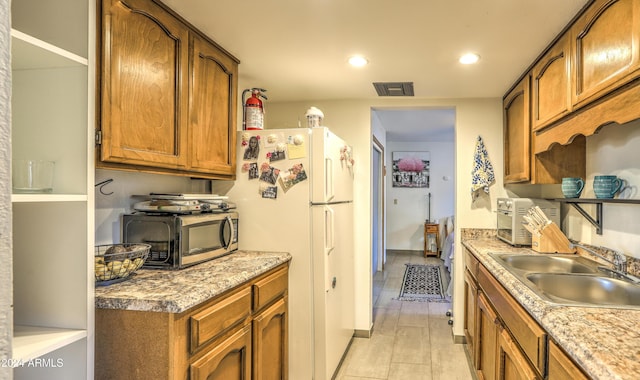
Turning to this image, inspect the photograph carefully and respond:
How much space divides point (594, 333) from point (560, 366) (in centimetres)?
15

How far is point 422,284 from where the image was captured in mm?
5070

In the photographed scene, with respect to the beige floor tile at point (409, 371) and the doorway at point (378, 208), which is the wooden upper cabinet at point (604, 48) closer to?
the beige floor tile at point (409, 371)

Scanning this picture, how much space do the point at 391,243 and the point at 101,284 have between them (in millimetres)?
6406

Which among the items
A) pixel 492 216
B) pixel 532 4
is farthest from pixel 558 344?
pixel 492 216

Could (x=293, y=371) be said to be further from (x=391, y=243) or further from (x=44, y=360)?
(x=391, y=243)

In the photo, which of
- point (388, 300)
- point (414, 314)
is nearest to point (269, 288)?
point (414, 314)

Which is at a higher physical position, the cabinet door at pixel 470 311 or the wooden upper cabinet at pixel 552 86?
the wooden upper cabinet at pixel 552 86

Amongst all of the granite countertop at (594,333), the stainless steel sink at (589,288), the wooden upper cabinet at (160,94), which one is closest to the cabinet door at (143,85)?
the wooden upper cabinet at (160,94)

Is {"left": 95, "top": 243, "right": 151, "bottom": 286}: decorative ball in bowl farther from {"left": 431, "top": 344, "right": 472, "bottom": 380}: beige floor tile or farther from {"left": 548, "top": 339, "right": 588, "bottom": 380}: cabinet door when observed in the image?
{"left": 431, "top": 344, "right": 472, "bottom": 380}: beige floor tile

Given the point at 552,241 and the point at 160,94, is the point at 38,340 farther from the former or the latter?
the point at 552,241

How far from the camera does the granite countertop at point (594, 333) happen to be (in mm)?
896

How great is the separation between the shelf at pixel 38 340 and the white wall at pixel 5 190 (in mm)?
650

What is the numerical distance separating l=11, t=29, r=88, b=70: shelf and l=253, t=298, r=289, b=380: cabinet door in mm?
1325

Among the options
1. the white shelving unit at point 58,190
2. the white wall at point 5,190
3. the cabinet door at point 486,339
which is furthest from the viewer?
the cabinet door at point 486,339
